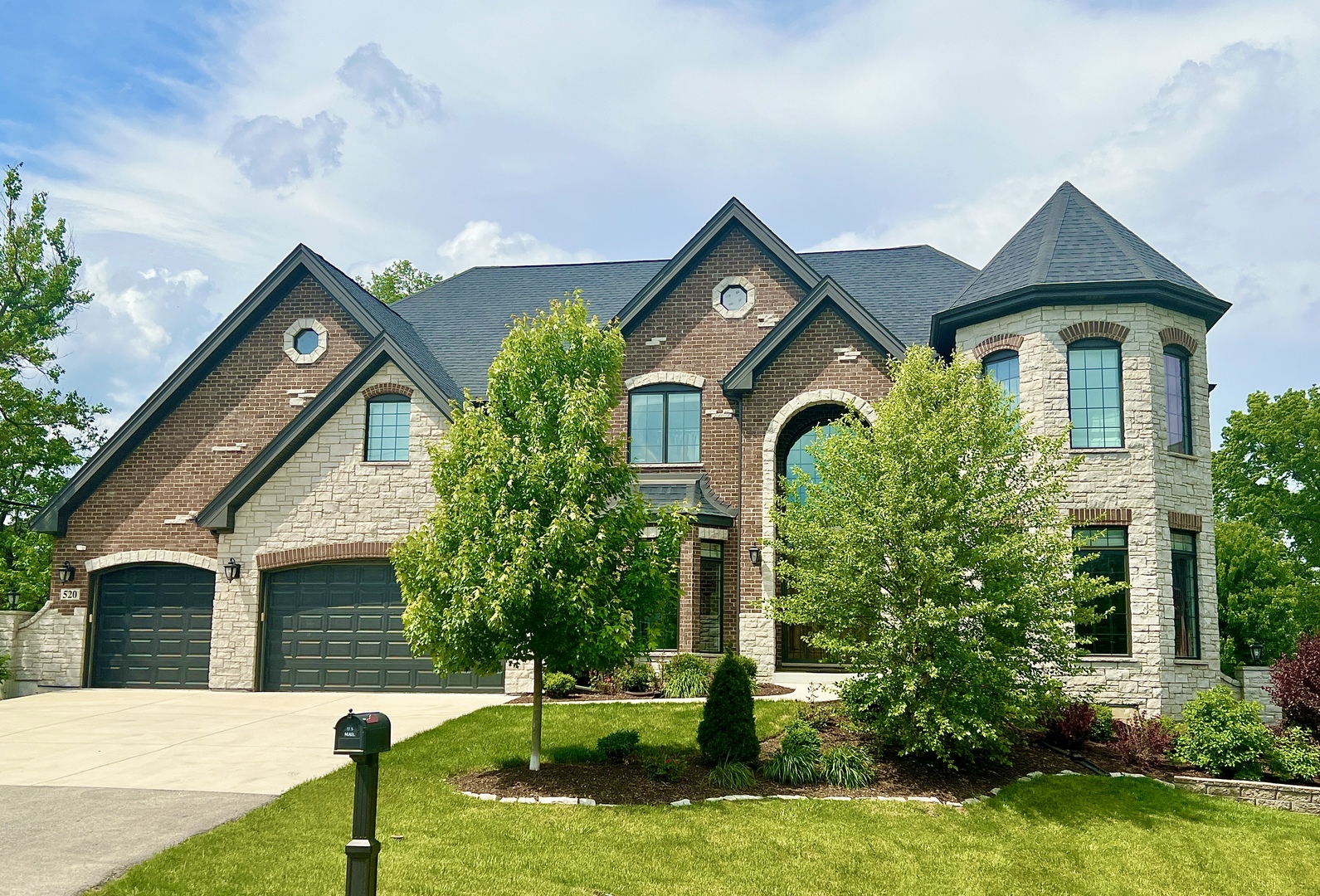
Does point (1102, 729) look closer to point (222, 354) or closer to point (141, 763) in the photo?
point (141, 763)

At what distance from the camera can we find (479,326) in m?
25.4

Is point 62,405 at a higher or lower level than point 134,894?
higher

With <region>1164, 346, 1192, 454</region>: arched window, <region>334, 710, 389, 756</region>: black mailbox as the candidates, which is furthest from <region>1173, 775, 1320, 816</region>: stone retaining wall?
<region>334, 710, 389, 756</region>: black mailbox

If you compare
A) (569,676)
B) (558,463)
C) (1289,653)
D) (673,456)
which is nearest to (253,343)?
(673,456)

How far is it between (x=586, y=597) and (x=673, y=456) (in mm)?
10750

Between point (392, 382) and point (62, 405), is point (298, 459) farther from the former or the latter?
point (62, 405)

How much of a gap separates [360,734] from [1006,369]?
48.2ft

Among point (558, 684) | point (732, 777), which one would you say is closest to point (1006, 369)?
point (558, 684)

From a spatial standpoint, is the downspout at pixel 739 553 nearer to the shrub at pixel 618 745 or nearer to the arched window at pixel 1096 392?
the arched window at pixel 1096 392

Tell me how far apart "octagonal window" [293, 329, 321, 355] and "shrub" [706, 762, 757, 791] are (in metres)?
15.2

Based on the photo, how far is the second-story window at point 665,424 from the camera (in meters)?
22.0

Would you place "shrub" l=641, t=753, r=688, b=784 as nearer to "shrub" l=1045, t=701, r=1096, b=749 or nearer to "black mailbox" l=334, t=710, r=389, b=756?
"black mailbox" l=334, t=710, r=389, b=756

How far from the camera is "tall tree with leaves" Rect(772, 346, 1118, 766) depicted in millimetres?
12188

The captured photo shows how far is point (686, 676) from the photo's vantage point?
17.7 metres
